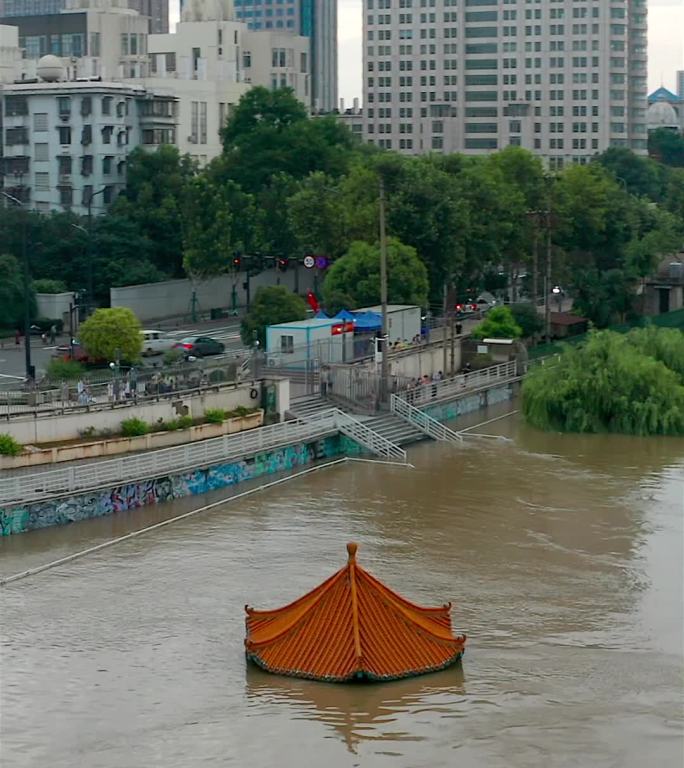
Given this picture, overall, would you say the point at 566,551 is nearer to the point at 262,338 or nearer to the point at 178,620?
the point at 178,620

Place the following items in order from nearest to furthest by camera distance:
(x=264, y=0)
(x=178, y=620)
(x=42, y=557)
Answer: (x=178, y=620) → (x=42, y=557) → (x=264, y=0)

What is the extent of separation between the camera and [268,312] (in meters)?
52.7

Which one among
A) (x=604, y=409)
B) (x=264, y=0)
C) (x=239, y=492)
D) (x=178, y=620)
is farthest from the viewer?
(x=264, y=0)

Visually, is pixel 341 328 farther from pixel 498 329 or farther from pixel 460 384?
pixel 498 329

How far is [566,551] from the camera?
1275 inches

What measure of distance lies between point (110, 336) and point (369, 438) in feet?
28.4

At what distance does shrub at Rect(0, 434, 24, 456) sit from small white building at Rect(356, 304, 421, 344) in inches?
748

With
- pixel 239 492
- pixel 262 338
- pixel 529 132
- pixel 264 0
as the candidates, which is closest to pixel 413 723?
pixel 239 492

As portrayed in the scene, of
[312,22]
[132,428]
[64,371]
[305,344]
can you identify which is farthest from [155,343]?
[312,22]

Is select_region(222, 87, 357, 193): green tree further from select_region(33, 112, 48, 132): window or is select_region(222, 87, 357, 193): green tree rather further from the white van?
the white van

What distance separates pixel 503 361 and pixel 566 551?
74.8 feet

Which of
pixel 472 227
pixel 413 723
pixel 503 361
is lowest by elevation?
pixel 413 723

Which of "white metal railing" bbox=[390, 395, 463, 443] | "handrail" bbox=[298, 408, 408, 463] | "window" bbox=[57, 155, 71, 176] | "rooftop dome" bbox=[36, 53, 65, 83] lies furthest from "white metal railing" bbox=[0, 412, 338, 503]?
"rooftop dome" bbox=[36, 53, 65, 83]

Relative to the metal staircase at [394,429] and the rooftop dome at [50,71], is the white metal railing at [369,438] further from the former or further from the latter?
the rooftop dome at [50,71]
